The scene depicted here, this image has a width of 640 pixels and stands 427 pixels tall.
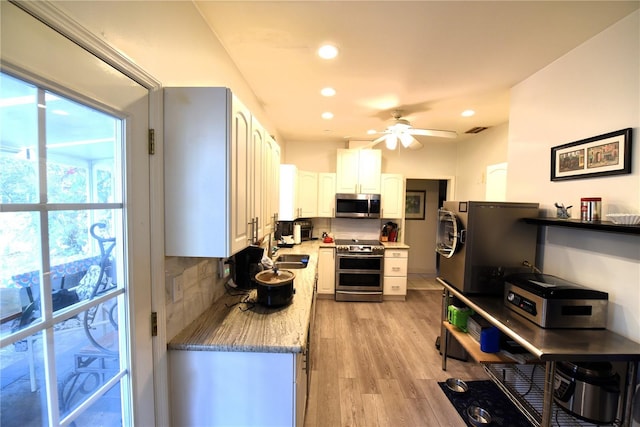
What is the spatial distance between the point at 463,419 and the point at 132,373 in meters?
2.21

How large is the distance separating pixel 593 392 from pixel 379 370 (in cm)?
149

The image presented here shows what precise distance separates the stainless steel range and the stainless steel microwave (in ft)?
1.80

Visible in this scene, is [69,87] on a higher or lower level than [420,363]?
higher

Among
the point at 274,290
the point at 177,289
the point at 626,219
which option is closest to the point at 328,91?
the point at 274,290

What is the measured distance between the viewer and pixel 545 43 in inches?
69.5

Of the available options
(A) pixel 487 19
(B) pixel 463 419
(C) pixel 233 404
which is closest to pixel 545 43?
(A) pixel 487 19

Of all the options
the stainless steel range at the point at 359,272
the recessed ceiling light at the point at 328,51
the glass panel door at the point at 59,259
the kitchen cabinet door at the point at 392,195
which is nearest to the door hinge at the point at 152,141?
the glass panel door at the point at 59,259

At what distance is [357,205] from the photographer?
437 centimetres

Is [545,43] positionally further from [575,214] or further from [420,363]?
[420,363]

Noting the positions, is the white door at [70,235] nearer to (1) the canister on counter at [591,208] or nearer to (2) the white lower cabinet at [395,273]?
(1) the canister on counter at [591,208]

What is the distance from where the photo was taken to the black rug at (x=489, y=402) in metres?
1.93

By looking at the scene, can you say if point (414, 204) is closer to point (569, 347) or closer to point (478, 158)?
point (478, 158)

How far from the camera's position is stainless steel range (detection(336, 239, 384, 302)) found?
4.11 meters

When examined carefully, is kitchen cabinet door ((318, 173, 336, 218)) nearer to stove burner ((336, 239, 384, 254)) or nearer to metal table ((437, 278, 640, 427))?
stove burner ((336, 239, 384, 254))
